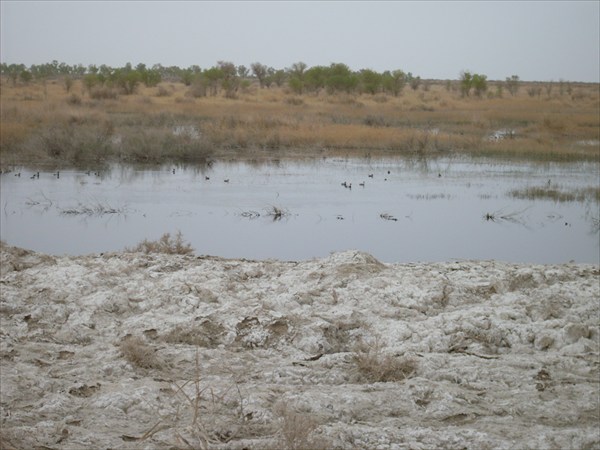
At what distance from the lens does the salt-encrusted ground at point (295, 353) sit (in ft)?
16.1

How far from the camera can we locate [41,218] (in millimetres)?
15516

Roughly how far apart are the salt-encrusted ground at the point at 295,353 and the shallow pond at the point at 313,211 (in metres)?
3.58

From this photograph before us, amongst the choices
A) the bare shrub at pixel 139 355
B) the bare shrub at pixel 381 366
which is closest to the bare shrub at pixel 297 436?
the bare shrub at pixel 381 366

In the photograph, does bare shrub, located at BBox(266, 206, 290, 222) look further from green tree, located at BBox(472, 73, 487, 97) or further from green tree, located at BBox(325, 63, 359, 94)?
green tree, located at BBox(472, 73, 487, 97)

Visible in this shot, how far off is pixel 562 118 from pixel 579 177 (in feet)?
46.3

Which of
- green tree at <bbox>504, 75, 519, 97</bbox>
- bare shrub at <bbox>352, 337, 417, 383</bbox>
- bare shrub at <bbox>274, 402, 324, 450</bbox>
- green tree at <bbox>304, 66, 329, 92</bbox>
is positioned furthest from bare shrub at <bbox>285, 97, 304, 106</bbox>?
bare shrub at <bbox>274, 402, 324, 450</bbox>

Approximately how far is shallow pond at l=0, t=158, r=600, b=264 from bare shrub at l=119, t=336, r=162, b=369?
244 inches

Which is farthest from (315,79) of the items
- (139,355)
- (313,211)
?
(139,355)

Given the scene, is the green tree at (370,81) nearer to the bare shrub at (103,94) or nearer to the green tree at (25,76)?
the bare shrub at (103,94)

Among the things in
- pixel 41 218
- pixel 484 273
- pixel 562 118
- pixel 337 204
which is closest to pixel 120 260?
pixel 484 273

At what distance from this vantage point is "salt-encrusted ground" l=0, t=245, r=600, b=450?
492 cm

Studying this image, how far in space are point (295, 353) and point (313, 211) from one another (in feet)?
31.6

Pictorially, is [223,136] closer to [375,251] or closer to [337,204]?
[337,204]

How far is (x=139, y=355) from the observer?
20.9 feet
